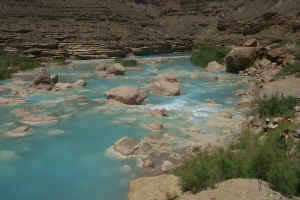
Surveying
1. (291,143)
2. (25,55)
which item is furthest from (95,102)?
(25,55)

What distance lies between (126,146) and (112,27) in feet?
83.1

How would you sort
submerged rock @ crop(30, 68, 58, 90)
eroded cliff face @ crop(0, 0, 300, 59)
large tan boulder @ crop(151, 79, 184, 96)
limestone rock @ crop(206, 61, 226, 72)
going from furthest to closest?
1. eroded cliff face @ crop(0, 0, 300, 59)
2. limestone rock @ crop(206, 61, 226, 72)
3. submerged rock @ crop(30, 68, 58, 90)
4. large tan boulder @ crop(151, 79, 184, 96)

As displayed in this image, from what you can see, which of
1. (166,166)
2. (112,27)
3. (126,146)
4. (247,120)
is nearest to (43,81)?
(126,146)

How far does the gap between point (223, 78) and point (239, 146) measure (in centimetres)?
800

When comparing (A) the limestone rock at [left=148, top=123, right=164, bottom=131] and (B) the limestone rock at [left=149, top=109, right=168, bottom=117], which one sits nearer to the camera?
(A) the limestone rock at [left=148, top=123, right=164, bottom=131]

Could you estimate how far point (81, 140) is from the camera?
192 inches

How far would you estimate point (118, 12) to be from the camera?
3167 cm

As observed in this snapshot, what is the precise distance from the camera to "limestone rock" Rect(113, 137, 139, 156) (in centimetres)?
415

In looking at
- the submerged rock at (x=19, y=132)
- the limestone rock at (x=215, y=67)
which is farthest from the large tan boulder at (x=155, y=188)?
the limestone rock at (x=215, y=67)

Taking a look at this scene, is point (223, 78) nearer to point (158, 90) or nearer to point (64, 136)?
point (158, 90)

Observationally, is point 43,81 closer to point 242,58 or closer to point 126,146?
point 126,146

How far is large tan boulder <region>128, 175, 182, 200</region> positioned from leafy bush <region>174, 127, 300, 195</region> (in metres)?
0.11

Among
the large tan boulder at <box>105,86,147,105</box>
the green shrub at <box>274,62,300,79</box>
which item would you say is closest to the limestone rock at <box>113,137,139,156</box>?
the large tan boulder at <box>105,86,147,105</box>

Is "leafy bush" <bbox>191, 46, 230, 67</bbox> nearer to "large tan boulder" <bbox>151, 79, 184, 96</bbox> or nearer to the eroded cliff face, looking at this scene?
the eroded cliff face
